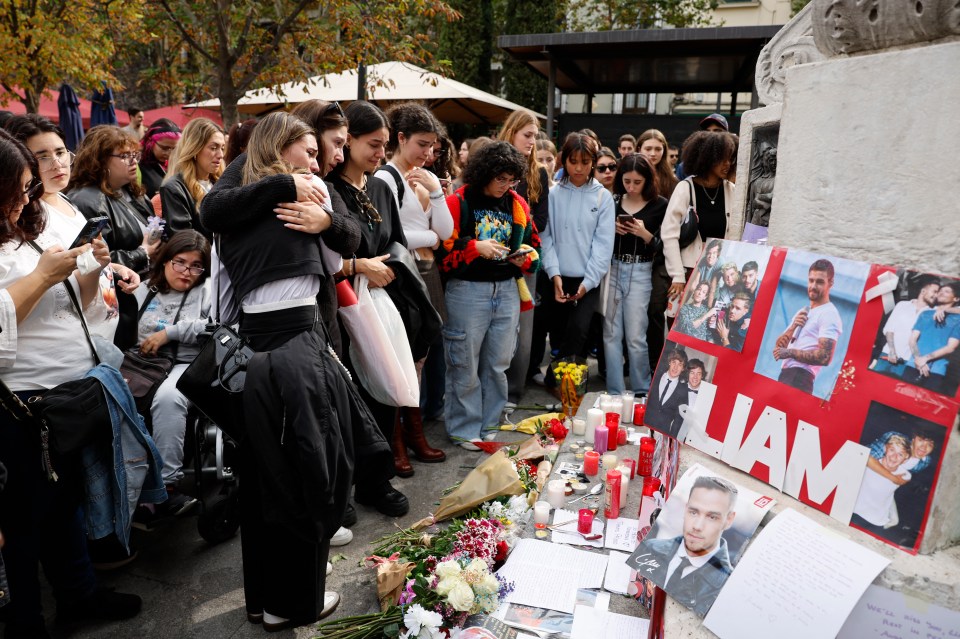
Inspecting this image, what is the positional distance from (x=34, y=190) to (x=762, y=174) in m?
2.49

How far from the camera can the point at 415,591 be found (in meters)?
2.38

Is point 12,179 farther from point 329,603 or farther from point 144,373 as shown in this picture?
point 329,603

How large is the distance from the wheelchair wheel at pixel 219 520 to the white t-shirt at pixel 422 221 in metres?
1.67

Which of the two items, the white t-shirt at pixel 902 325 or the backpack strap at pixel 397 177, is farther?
the backpack strap at pixel 397 177

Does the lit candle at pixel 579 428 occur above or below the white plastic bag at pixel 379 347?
below

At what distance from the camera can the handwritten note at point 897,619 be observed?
131cm

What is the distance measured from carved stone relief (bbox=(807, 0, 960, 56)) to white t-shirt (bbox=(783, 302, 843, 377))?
22.9 inches

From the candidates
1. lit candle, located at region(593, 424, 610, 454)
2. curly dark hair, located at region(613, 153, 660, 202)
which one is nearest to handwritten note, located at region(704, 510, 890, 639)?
lit candle, located at region(593, 424, 610, 454)

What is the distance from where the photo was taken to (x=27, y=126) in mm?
2789

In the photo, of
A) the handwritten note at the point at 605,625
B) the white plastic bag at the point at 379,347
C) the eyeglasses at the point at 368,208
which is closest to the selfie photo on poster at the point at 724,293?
the handwritten note at the point at 605,625

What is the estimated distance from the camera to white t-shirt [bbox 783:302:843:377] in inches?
59.7

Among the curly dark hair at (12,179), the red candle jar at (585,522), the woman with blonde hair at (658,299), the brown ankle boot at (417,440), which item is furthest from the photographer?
the woman with blonde hair at (658,299)

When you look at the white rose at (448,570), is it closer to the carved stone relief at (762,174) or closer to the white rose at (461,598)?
the white rose at (461,598)

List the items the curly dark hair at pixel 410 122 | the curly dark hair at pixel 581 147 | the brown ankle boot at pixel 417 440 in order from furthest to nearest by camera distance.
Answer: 1. the curly dark hair at pixel 581 147
2. the brown ankle boot at pixel 417 440
3. the curly dark hair at pixel 410 122
